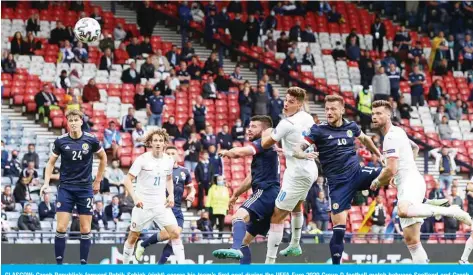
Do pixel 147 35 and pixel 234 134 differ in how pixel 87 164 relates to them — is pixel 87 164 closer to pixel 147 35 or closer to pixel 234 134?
pixel 234 134

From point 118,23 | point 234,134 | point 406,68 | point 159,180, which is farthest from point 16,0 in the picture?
point 159,180

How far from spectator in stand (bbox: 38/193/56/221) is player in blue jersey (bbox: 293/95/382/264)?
37.6 feet

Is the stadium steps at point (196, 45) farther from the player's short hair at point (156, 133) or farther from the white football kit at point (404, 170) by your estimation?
the white football kit at point (404, 170)

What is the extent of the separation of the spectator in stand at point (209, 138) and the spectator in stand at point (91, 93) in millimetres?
3414

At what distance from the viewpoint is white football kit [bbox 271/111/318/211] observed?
17.6 meters

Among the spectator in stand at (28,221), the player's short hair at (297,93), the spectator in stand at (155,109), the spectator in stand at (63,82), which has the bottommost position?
the spectator in stand at (28,221)

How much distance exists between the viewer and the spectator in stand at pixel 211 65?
35.1 metres

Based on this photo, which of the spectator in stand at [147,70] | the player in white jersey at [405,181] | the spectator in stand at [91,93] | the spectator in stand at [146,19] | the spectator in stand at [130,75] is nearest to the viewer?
the player in white jersey at [405,181]

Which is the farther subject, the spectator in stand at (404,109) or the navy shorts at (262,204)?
the spectator in stand at (404,109)

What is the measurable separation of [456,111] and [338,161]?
19275 mm

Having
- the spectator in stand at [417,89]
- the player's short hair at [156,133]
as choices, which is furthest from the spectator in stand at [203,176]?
the player's short hair at [156,133]

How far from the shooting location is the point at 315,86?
36469 millimetres

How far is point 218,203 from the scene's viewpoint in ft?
94.5

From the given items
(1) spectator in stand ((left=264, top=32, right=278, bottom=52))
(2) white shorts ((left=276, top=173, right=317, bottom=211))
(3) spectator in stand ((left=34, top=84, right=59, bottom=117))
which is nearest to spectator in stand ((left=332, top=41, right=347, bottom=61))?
(1) spectator in stand ((left=264, top=32, right=278, bottom=52))
